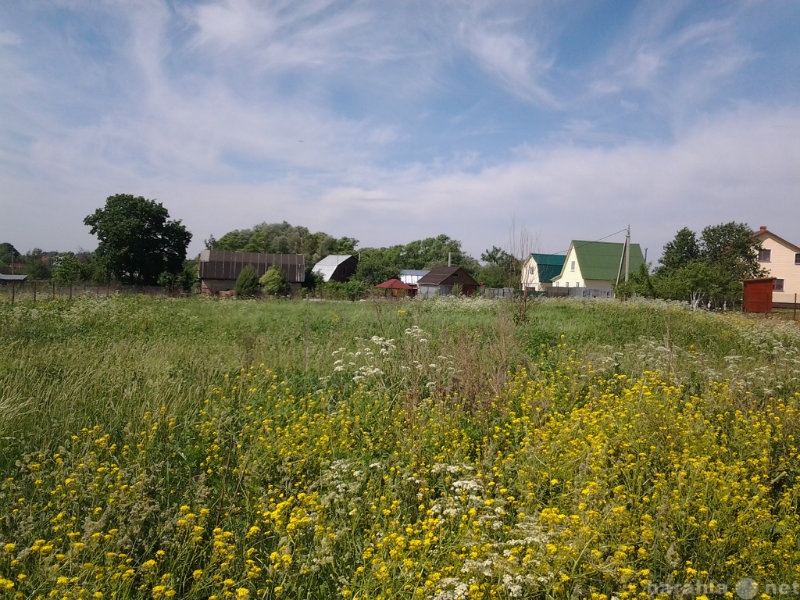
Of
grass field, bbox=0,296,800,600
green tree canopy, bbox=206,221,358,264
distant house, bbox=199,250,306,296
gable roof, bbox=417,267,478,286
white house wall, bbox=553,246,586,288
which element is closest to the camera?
grass field, bbox=0,296,800,600

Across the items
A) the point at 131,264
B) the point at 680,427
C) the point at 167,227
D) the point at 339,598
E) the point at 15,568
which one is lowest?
the point at 339,598

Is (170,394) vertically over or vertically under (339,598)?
over

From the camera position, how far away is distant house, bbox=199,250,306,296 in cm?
4612

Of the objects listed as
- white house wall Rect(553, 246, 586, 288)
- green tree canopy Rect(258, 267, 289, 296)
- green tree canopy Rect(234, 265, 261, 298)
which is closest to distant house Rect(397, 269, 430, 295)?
white house wall Rect(553, 246, 586, 288)

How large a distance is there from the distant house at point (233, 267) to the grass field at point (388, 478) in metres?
40.4

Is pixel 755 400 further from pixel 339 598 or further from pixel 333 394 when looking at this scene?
pixel 339 598

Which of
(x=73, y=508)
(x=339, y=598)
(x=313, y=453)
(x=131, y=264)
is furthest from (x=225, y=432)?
(x=131, y=264)

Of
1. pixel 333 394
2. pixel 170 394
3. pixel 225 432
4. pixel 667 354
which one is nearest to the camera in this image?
pixel 225 432

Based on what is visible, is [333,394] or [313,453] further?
[333,394]

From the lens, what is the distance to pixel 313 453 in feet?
12.8

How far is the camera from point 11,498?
293 centimetres

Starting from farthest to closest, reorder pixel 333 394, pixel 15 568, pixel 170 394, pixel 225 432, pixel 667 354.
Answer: pixel 667 354 < pixel 333 394 < pixel 170 394 < pixel 225 432 < pixel 15 568

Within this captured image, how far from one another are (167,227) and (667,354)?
1766 inches

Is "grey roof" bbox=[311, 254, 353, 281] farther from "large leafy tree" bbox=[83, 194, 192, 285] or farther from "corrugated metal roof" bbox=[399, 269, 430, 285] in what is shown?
"large leafy tree" bbox=[83, 194, 192, 285]
